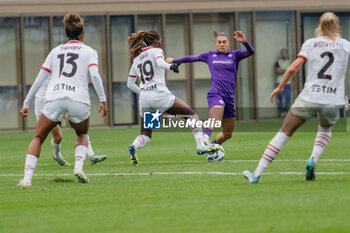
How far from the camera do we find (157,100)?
13891 millimetres

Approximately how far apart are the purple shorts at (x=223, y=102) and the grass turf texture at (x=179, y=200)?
0.78 metres

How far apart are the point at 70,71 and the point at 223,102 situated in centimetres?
405

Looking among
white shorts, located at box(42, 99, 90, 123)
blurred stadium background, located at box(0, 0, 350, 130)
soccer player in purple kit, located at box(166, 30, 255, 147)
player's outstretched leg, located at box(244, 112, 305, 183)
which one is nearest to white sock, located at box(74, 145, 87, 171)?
white shorts, located at box(42, 99, 90, 123)

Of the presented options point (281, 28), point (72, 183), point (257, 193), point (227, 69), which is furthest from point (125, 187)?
point (281, 28)

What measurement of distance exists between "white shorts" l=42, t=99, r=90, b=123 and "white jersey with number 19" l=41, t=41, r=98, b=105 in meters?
0.05

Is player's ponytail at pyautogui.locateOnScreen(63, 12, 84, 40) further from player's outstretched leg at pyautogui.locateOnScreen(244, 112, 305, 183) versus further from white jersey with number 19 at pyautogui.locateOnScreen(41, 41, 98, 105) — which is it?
player's outstretched leg at pyautogui.locateOnScreen(244, 112, 305, 183)

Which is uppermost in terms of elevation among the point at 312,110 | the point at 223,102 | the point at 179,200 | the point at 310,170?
the point at 223,102

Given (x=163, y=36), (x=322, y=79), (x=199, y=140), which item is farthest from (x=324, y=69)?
(x=163, y=36)

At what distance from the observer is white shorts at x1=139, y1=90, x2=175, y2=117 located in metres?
13.9

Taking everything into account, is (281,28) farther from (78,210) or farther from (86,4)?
(78,210)

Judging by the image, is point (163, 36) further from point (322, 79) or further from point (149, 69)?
point (322, 79)

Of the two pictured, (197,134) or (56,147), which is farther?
(56,147)

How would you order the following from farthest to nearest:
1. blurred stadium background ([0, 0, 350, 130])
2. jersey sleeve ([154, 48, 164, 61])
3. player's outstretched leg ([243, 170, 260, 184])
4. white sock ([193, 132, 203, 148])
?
blurred stadium background ([0, 0, 350, 130]) < white sock ([193, 132, 203, 148]) < jersey sleeve ([154, 48, 164, 61]) < player's outstretched leg ([243, 170, 260, 184])

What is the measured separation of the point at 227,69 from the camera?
1412 cm
